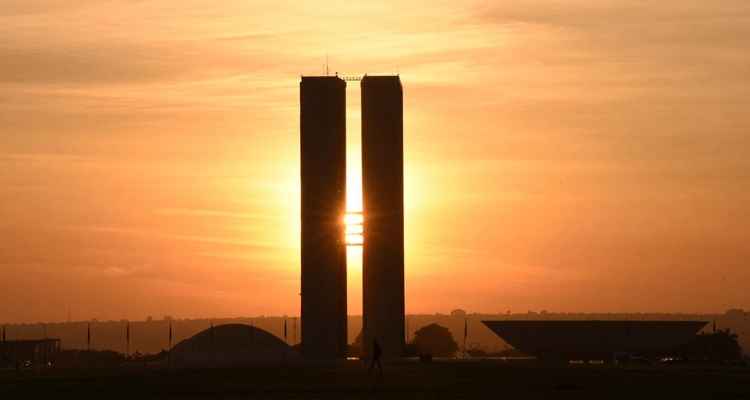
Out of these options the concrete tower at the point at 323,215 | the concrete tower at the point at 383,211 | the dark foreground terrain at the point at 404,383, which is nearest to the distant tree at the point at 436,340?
the concrete tower at the point at 383,211

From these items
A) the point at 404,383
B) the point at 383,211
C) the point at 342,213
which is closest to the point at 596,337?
the point at 383,211

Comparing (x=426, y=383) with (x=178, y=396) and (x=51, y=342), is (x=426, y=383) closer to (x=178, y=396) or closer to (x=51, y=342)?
(x=178, y=396)

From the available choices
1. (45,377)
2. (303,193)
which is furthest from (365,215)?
(45,377)

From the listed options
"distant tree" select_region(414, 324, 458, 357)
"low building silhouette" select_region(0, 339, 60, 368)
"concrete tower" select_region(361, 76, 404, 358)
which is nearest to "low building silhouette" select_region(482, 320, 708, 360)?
"concrete tower" select_region(361, 76, 404, 358)

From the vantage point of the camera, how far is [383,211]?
420 ft

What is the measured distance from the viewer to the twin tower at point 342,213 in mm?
126188

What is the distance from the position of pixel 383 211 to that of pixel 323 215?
553 centimetres

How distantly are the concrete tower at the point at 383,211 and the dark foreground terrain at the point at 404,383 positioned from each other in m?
42.7

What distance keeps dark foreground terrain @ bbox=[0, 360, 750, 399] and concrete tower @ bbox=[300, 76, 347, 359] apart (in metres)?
41.4

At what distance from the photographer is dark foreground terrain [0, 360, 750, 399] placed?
55.6 metres

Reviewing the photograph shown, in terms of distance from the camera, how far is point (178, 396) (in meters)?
56.2

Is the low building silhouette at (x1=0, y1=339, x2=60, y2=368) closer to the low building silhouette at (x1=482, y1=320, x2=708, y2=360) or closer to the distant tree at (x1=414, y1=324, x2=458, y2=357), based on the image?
the low building silhouette at (x1=482, y1=320, x2=708, y2=360)

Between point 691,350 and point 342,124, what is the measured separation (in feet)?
121

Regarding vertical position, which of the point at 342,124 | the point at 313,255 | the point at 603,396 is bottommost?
the point at 603,396
